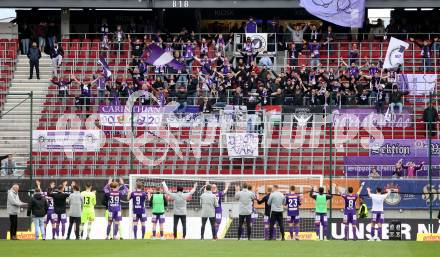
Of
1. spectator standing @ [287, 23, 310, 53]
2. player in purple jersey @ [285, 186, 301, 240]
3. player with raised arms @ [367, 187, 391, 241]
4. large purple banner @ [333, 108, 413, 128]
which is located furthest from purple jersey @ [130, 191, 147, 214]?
spectator standing @ [287, 23, 310, 53]

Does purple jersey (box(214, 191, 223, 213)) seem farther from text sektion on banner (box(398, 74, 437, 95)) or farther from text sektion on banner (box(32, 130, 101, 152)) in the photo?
text sektion on banner (box(398, 74, 437, 95))

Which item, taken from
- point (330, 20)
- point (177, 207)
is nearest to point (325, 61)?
point (330, 20)

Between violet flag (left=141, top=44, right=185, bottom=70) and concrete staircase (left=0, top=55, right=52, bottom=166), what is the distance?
4.53m

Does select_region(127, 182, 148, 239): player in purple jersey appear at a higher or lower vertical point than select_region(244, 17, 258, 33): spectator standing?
lower

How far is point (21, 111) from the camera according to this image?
54.0 metres

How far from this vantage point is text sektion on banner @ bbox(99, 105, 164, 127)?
49.4m

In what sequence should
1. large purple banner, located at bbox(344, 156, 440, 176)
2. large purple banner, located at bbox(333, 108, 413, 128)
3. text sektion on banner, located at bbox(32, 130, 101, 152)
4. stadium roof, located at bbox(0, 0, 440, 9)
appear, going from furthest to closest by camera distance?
1. stadium roof, located at bbox(0, 0, 440, 9)
2. text sektion on banner, located at bbox(32, 130, 101, 152)
3. large purple banner, located at bbox(333, 108, 413, 128)
4. large purple banner, located at bbox(344, 156, 440, 176)

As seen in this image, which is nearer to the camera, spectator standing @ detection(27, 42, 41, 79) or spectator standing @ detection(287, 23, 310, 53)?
spectator standing @ detection(27, 42, 41, 79)

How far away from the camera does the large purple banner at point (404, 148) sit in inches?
1879

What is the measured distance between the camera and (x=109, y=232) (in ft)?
140

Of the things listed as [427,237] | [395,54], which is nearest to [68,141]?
[395,54]

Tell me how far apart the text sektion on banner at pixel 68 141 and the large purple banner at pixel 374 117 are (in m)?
9.34

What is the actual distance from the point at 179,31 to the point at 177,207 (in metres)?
20.0

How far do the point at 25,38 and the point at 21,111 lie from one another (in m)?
5.81
